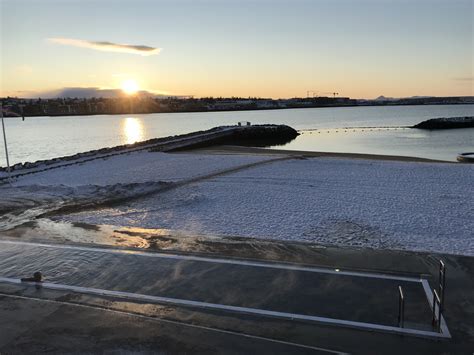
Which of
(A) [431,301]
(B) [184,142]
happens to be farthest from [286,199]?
(B) [184,142]

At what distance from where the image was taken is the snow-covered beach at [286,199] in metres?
10.2

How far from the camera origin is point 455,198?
1333 cm

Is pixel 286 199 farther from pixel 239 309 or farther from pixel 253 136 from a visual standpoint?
pixel 253 136

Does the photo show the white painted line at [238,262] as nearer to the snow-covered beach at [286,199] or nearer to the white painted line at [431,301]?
the white painted line at [431,301]

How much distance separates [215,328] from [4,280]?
4.57 meters

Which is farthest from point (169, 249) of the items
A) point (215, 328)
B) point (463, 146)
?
point (463, 146)

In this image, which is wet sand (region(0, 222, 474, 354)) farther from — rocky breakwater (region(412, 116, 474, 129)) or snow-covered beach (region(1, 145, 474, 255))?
rocky breakwater (region(412, 116, 474, 129))

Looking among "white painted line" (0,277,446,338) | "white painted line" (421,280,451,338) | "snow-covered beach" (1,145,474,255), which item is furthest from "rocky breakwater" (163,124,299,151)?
"white painted line" (421,280,451,338)

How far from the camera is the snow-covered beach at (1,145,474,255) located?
10156 millimetres

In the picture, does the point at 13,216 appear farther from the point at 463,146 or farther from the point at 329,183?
the point at 463,146

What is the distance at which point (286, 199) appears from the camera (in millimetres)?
13617

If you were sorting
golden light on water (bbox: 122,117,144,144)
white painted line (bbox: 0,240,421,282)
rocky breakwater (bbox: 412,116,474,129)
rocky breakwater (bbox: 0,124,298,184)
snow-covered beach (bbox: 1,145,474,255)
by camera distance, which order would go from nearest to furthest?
white painted line (bbox: 0,240,421,282)
snow-covered beach (bbox: 1,145,474,255)
rocky breakwater (bbox: 0,124,298,184)
golden light on water (bbox: 122,117,144,144)
rocky breakwater (bbox: 412,116,474,129)

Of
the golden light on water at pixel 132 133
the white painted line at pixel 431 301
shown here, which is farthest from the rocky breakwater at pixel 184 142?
the white painted line at pixel 431 301

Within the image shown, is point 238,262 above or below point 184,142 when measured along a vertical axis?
below
